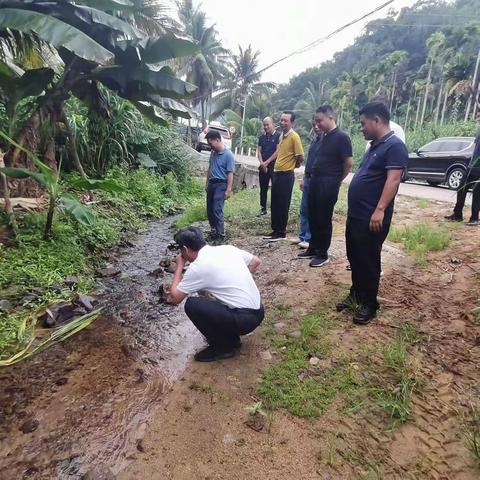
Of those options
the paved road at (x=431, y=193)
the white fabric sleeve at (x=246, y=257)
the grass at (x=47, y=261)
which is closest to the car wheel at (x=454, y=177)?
the paved road at (x=431, y=193)

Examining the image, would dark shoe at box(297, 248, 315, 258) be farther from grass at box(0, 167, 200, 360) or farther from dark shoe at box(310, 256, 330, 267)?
grass at box(0, 167, 200, 360)

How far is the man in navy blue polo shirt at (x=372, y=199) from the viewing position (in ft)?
9.21

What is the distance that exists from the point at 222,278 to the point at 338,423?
3.95ft

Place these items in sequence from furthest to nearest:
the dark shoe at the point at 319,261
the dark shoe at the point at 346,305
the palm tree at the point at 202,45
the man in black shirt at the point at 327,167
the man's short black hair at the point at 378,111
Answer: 1. the palm tree at the point at 202,45
2. the dark shoe at the point at 319,261
3. the man in black shirt at the point at 327,167
4. the dark shoe at the point at 346,305
5. the man's short black hair at the point at 378,111

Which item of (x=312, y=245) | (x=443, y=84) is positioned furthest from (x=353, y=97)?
Answer: (x=312, y=245)

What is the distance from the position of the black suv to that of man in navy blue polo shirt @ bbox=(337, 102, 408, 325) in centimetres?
895

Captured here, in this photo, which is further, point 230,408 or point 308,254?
point 308,254

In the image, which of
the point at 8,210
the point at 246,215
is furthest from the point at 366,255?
the point at 246,215

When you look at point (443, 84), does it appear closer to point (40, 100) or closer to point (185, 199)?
point (185, 199)

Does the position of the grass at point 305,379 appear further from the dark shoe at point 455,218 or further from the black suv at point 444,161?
the black suv at point 444,161

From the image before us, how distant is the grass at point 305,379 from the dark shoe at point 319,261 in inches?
53.6

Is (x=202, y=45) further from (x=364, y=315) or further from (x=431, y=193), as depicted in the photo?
(x=364, y=315)

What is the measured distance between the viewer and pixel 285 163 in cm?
511

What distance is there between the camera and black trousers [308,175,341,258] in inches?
161
